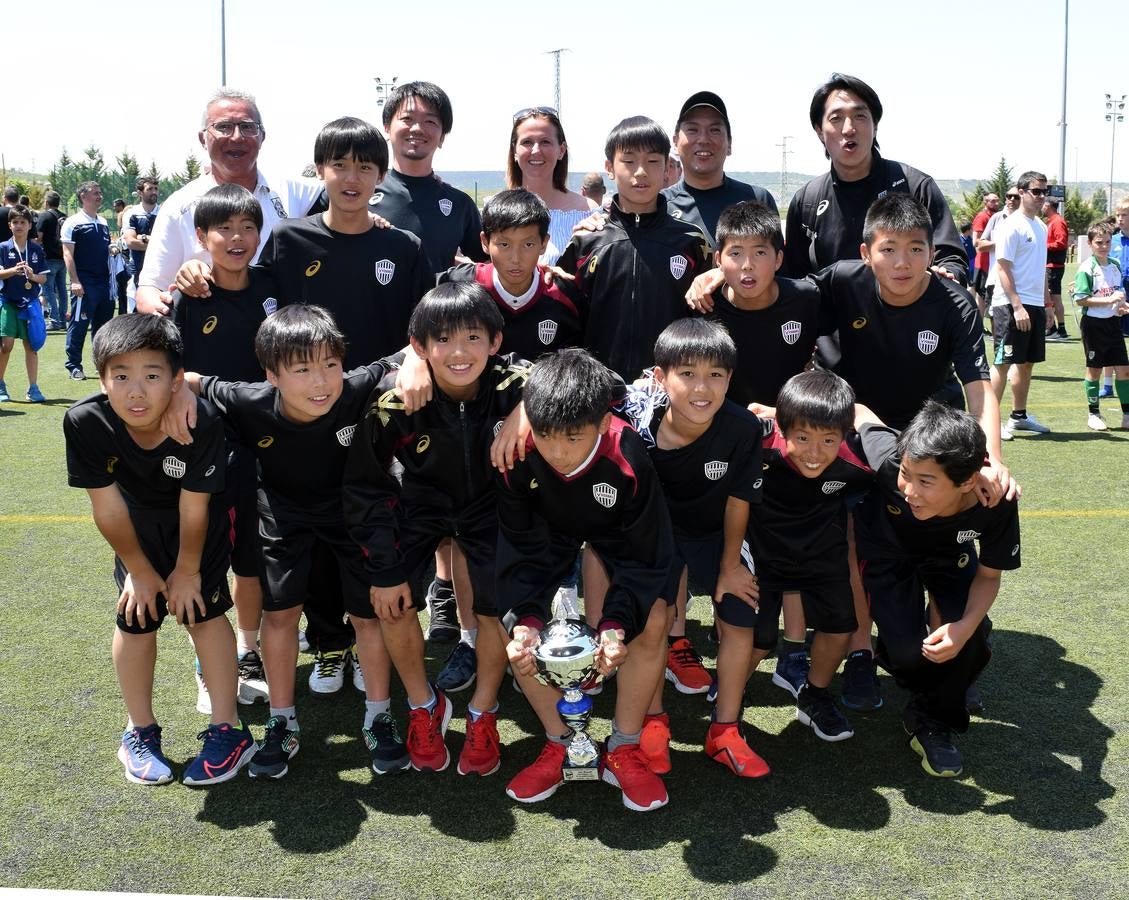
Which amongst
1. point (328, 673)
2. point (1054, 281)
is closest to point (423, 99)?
point (328, 673)

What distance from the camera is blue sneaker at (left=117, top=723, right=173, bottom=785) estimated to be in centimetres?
347

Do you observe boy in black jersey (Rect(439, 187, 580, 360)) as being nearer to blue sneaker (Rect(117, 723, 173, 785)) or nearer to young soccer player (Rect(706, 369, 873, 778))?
young soccer player (Rect(706, 369, 873, 778))

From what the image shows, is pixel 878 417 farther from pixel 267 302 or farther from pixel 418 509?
pixel 267 302

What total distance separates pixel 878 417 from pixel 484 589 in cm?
176

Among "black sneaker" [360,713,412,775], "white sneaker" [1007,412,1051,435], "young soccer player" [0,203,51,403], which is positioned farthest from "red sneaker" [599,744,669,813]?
"young soccer player" [0,203,51,403]

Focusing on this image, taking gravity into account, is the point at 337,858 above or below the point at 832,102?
below

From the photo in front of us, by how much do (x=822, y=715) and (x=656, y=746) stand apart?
0.71 m

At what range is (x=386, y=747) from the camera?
11.8ft

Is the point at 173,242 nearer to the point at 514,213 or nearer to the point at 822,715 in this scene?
the point at 514,213

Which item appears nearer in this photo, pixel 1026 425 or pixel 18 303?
pixel 1026 425

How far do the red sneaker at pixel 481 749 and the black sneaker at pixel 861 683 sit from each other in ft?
4.72

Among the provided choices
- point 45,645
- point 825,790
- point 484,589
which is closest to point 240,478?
point 484,589

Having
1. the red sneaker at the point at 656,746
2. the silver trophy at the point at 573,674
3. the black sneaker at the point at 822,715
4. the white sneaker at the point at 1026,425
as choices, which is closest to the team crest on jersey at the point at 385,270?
the silver trophy at the point at 573,674

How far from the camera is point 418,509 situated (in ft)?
12.4
